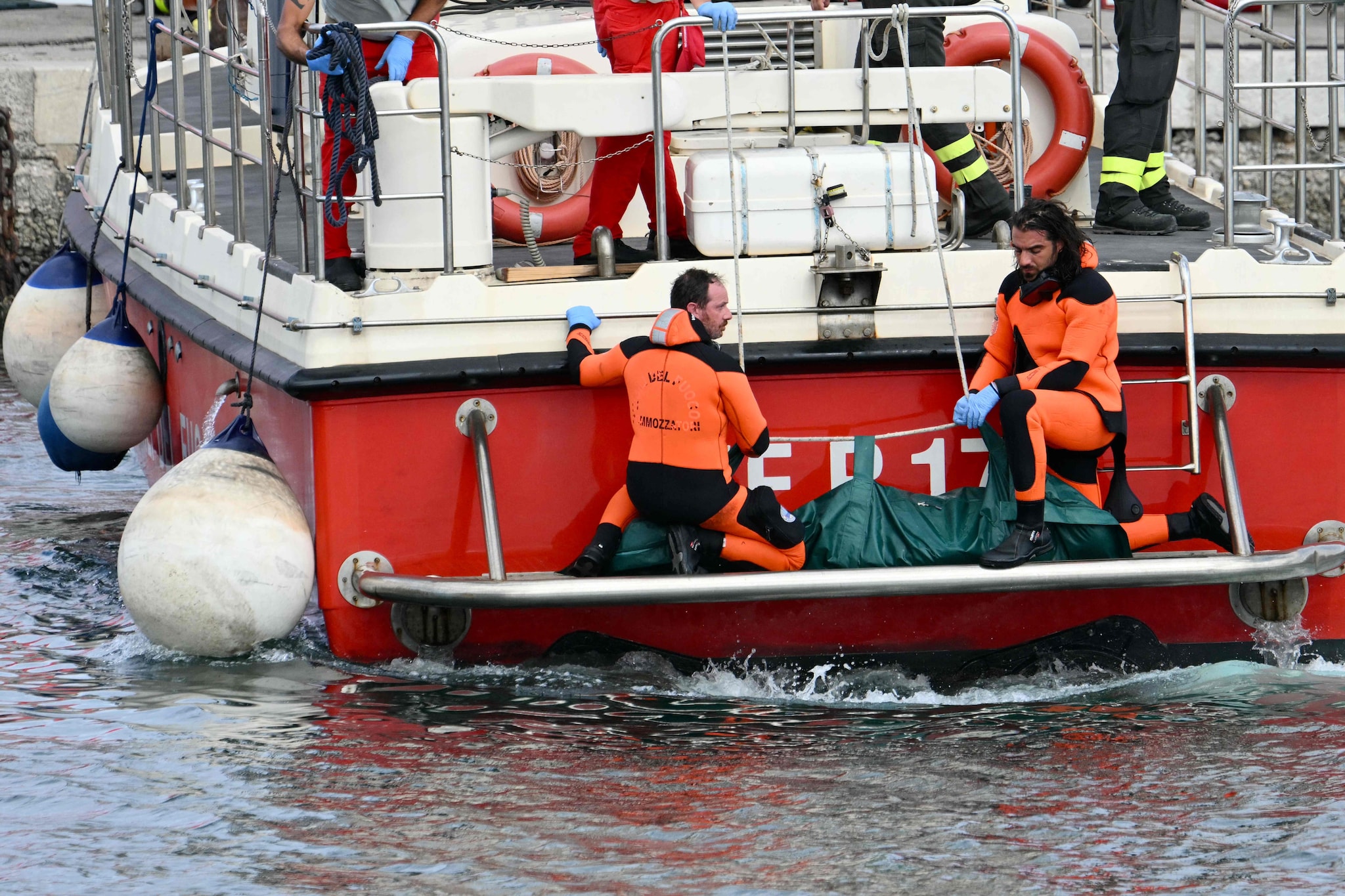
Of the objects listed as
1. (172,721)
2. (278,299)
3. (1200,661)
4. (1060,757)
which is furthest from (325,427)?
(1200,661)

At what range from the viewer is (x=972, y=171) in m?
5.97

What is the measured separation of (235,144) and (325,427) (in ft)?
3.50

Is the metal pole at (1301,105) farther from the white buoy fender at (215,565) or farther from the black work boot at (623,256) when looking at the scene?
the white buoy fender at (215,565)

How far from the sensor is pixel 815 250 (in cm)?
496

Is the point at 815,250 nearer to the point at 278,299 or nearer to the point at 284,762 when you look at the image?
the point at 278,299

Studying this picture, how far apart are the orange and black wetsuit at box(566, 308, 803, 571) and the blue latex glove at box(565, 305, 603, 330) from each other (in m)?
0.02

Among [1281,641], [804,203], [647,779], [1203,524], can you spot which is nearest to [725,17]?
[804,203]

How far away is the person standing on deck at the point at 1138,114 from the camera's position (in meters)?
5.83

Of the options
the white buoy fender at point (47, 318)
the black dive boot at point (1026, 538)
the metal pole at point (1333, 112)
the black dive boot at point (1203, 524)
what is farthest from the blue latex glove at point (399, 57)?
the white buoy fender at point (47, 318)

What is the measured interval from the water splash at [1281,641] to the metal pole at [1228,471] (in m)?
0.28

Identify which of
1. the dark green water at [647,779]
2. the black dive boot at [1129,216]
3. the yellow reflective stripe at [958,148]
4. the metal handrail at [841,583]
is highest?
the yellow reflective stripe at [958,148]

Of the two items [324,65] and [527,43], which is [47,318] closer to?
[527,43]

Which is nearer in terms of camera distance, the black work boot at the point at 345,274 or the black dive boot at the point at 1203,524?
the black dive boot at the point at 1203,524

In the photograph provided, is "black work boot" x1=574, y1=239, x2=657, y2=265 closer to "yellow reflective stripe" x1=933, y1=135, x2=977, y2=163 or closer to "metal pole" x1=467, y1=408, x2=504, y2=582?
"metal pole" x1=467, y1=408, x2=504, y2=582
